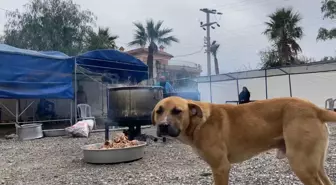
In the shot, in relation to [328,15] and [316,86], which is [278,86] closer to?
[316,86]

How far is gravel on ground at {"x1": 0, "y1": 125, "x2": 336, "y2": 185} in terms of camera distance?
4.12 meters

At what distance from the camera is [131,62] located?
14234mm

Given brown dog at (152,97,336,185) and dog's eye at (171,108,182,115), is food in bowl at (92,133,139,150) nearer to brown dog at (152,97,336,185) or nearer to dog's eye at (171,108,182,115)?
brown dog at (152,97,336,185)

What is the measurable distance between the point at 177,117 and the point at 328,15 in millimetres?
24126

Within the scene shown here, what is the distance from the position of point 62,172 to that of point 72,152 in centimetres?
196

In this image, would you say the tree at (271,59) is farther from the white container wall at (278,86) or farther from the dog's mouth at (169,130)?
the dog's mouth at (169,130)

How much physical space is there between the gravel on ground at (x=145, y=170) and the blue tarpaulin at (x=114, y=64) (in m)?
6.60

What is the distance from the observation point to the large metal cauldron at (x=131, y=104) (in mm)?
6699

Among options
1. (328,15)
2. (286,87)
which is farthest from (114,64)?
(328,15)

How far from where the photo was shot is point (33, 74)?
10375 millimetres

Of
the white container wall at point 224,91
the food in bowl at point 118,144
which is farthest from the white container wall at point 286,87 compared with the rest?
the food in bowl at point 118,144

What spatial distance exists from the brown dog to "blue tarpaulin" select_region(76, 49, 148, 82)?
390 inches

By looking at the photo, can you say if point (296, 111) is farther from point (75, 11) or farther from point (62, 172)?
point (75, 11)

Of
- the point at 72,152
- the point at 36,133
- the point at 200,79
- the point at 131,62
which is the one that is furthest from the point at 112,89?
the point at 200,79
